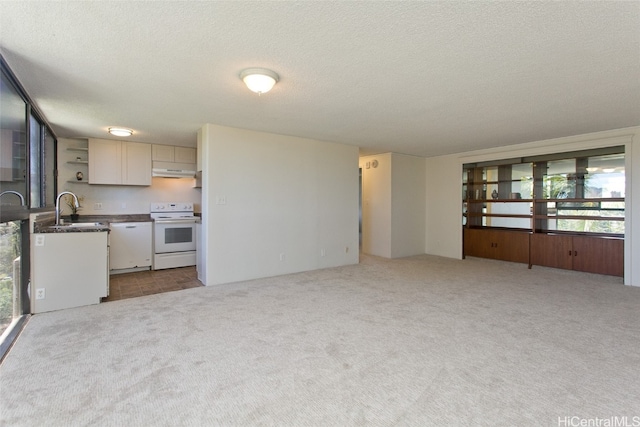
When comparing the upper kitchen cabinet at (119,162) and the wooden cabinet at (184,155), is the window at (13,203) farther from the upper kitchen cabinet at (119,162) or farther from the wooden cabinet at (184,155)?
the wooden cabinet at (184,155)

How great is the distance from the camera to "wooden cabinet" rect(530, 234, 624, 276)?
4.96 m

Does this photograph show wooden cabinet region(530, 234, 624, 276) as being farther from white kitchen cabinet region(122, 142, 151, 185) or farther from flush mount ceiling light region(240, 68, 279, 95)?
white kitchen cabinet region(122, 142, 151, 185)

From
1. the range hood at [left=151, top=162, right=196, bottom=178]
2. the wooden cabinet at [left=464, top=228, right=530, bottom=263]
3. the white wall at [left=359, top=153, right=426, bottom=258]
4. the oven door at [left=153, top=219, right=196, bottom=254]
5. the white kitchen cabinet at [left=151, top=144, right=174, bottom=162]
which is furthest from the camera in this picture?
the white wall at [left=359, top=153, right=426, bottom=258]

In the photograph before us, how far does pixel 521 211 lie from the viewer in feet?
20.3

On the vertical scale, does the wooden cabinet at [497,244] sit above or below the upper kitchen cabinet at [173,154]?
below

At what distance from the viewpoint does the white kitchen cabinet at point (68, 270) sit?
332 cm

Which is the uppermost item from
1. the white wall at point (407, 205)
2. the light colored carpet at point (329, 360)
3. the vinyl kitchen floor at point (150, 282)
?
the white wall at point (407, 205)

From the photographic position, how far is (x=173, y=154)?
6.02 metres

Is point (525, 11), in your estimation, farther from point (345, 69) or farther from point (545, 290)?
point (545, 290)

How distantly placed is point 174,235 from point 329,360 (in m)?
4.35

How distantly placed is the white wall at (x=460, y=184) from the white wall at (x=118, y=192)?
5.30 metres

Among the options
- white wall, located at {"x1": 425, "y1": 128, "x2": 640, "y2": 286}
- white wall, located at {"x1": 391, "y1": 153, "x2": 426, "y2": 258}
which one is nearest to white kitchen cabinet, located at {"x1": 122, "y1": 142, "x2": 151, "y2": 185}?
white wall, located at {"x1": 391, "y1": 153, "x2": 426, "y2": 258}

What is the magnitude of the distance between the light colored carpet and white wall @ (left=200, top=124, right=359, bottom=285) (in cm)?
90

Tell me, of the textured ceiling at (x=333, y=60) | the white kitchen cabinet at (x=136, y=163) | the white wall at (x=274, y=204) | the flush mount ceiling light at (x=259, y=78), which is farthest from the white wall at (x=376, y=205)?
the white kitchen cabinet at (x=136, y=163)
